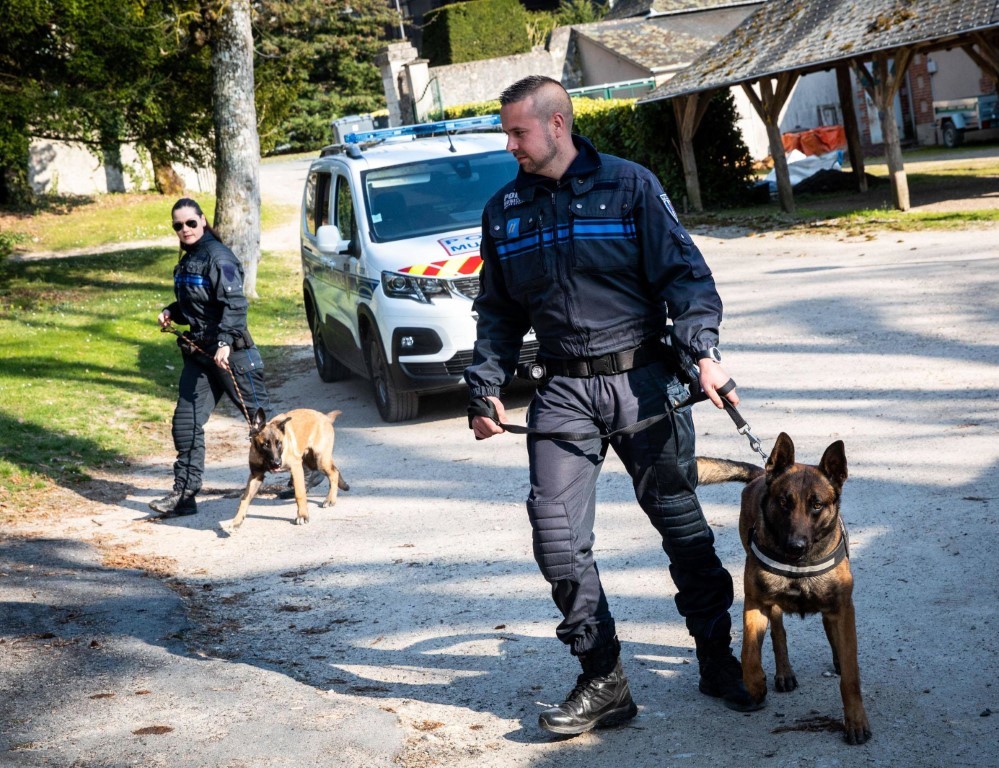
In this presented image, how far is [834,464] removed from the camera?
A: 4.03m

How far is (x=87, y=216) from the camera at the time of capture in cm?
3331

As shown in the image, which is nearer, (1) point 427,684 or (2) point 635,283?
(2) point 635,283

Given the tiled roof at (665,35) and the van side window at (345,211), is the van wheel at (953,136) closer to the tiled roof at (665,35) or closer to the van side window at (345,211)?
the tiled roof at (665,35)

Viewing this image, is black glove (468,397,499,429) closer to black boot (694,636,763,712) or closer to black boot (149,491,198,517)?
black boot (694,636,763,712)

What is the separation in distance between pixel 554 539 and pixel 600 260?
98 centimetres

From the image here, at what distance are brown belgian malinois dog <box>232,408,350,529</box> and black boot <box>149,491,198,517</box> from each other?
561 millimetres

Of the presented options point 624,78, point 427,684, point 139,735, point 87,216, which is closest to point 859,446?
point 427,684

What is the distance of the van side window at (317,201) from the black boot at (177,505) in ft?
13.7

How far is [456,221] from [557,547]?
7017mm

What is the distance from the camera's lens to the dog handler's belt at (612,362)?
4238 mm

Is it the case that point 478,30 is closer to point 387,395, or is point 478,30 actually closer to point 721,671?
point 387,395

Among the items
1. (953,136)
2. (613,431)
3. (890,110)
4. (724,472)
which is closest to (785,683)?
(724,472)

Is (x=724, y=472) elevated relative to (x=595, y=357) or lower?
lower

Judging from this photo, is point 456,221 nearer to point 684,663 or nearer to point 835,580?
point 684,663
